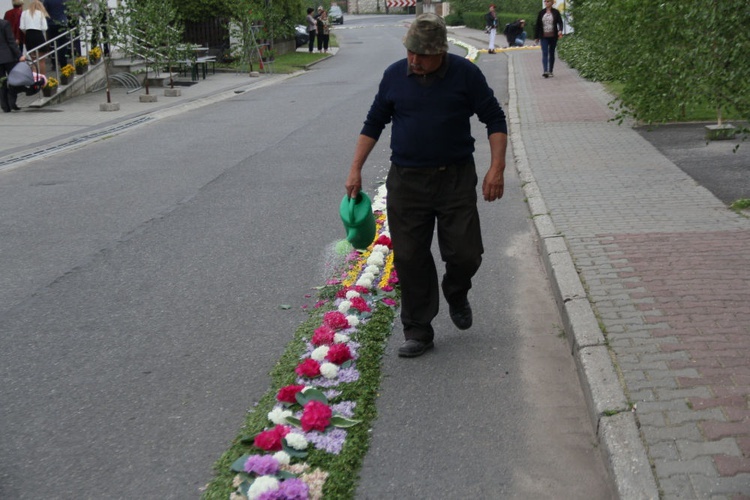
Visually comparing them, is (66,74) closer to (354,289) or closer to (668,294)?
(354,289)

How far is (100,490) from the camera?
4.14 meters

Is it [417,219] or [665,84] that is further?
[665,84]

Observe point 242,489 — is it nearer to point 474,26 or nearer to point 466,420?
point 466,420

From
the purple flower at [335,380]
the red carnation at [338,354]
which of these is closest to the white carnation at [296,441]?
the purple flower at [335,380]

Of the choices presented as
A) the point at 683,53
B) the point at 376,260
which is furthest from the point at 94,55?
the point at 683,53

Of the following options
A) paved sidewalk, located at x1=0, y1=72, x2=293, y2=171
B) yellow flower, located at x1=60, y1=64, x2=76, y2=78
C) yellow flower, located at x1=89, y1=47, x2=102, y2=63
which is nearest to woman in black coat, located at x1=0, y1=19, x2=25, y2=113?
paved sidewalk, located at x1=0, y1=72, x2=293, y2=171

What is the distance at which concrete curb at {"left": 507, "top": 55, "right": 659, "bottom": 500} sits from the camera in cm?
394

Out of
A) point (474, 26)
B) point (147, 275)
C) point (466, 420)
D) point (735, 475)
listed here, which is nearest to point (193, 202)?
point (147, 275)

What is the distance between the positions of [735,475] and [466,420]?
1.40 m

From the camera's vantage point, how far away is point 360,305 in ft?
20.8

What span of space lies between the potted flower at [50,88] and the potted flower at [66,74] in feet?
2.54

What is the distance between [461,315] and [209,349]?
1558mm

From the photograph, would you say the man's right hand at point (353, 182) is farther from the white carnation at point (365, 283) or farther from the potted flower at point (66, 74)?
the potted flower at point (66, 74)

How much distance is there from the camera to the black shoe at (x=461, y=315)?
5.95m
